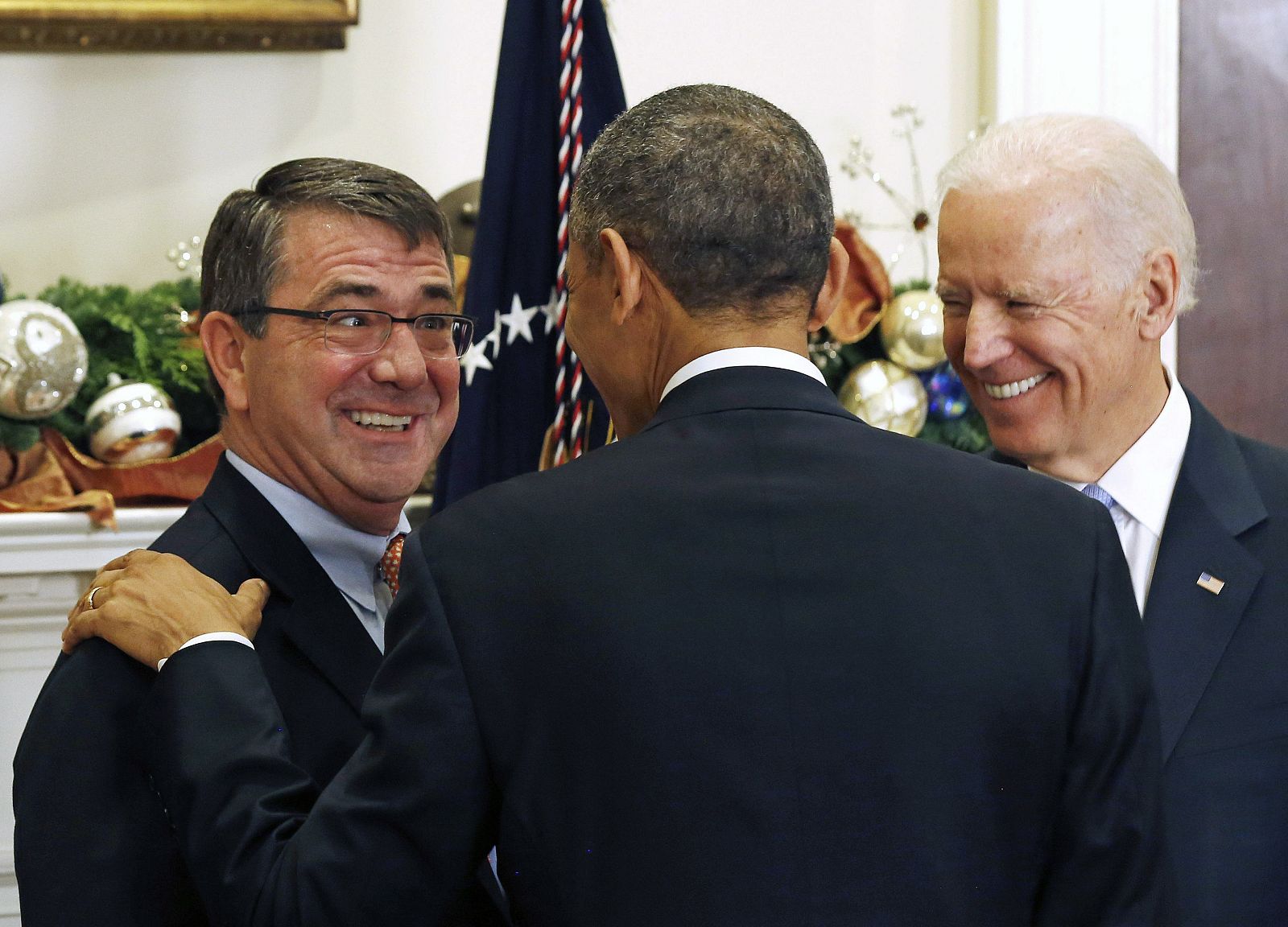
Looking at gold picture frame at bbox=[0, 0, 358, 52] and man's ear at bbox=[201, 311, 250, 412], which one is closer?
man's ear at bbox=[201, 311, 250, 412]

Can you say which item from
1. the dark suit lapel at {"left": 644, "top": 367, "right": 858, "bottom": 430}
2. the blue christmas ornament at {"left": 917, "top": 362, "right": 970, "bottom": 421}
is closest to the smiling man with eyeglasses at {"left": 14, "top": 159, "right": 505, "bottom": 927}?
the dark suit lapel at {"left": 644, "top": 367, "right": 858, "bottom": 430}

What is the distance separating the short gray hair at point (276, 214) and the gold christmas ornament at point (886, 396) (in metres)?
1.34

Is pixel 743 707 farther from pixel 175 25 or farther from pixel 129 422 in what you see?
pixel 175 25

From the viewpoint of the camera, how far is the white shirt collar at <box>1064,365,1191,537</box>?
5.84 feet

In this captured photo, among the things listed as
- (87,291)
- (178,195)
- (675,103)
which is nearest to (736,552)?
(675,103)

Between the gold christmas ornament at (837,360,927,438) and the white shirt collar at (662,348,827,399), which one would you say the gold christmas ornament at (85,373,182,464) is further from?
the white shirt collar at (662,348,827,399)

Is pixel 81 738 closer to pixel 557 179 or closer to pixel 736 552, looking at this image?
pixel 736 552

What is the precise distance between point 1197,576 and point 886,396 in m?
1.29

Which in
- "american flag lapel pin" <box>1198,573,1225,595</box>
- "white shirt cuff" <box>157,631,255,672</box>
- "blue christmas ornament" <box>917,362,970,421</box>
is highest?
"white shirt cuff" <box>157,631,255,672</box>

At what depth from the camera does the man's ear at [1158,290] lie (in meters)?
1.80

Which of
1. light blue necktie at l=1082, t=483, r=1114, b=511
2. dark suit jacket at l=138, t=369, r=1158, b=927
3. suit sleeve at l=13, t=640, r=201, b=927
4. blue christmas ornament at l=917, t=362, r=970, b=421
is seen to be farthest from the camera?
blue christmas ornament at l=917, t=362, r=970, b=421

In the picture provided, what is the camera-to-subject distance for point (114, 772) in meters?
1.41

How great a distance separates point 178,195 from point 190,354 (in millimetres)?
603

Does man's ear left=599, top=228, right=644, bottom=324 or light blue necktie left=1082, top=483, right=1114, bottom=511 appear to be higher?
man's ear left=599, top=228, right=644, bottom=324
